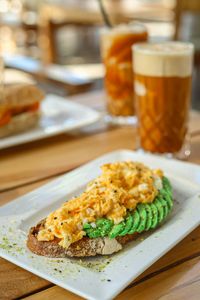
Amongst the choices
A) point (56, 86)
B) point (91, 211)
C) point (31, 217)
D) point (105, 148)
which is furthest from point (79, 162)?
point (56, 86)

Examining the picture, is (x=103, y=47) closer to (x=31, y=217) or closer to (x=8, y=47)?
(x=31, y=217)

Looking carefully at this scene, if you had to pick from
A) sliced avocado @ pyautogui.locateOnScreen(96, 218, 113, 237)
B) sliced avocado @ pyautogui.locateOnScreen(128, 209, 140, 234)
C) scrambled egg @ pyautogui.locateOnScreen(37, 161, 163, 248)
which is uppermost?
scrambled egg @ pyautogui.locateOnScreen(37, 161, 163, 248)

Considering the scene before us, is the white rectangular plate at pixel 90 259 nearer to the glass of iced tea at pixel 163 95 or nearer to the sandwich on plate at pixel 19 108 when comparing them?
the glass of iced tea at pixel 163 95

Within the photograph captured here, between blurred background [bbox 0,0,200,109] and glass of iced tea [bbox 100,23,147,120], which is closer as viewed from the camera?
glass of iced tea [bbox 100,23,147,120]

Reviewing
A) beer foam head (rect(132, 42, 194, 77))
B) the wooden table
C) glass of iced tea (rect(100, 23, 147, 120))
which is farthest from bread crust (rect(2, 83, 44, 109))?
beer foam head (rect(132, 42, 194, 77))

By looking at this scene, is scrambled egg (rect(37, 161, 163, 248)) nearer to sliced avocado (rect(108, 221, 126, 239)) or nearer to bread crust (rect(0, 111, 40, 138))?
sliced avocado (rect(108, 221, 126, 239))

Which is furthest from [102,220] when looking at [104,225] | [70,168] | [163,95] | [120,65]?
[120,65]

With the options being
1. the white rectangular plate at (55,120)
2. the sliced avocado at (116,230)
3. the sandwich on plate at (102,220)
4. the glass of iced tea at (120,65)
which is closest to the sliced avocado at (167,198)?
the sandwich on plate at (102,220)

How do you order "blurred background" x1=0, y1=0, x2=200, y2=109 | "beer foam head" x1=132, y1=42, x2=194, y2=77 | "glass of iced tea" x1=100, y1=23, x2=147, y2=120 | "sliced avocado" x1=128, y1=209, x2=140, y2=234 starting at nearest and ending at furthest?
1. "sliced avocado" x1=128, y1=209, x2=140, y2=234
2. "beer foam head" x1=132, y1=42, x2=194, y2=77
3. "glass of iced tea" x1=100, y1=23, x2=147, y2=120
4. "blurred background" x1=0, y1=0, x2=200, y2=109
